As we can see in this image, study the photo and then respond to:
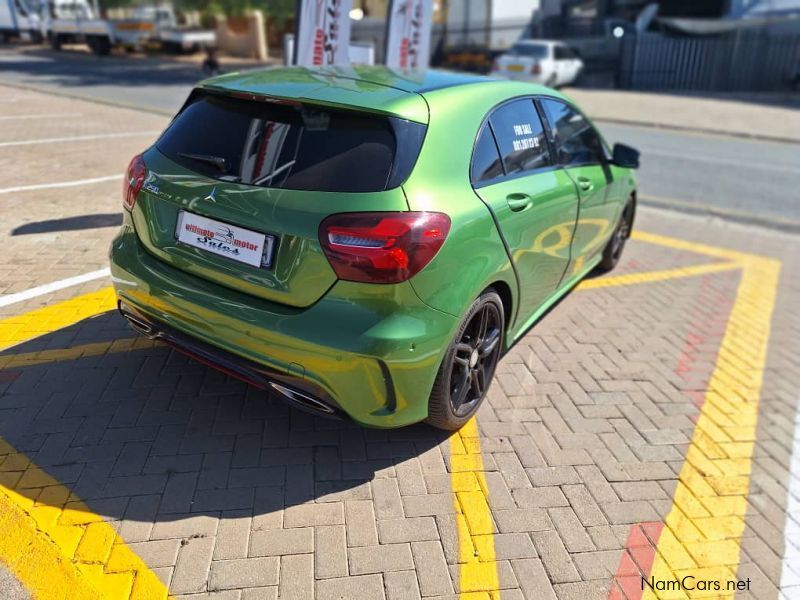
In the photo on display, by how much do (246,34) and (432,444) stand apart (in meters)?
33.7

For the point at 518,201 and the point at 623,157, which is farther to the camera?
the point at 623,157

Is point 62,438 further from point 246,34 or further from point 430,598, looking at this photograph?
point 246,34

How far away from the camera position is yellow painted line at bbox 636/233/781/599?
2.50 m

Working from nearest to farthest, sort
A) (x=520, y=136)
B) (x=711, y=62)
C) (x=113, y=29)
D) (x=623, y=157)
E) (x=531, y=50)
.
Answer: (x=520, y=136) < (x=623, y=157) < (x=531, y=50) < (x=711, y=62) < (x=113, y=29)

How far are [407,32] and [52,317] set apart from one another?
6.36 meters

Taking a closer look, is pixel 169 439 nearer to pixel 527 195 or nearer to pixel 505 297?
pixel 505 297

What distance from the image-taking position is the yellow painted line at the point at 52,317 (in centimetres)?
362

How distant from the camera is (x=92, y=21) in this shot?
2730 centimetres

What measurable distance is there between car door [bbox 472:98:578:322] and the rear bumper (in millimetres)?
766

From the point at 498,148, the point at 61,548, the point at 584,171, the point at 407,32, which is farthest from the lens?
the point at 407,32

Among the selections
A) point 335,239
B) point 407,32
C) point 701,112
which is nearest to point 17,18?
point 407,32

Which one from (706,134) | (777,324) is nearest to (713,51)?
(706,134)

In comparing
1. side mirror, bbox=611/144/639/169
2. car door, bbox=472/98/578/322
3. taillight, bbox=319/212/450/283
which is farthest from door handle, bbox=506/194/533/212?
side mirror, bbox=611/144/639/169

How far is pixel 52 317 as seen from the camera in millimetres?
3859
